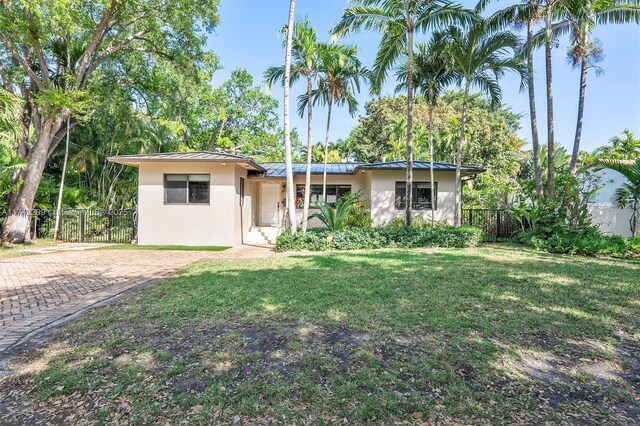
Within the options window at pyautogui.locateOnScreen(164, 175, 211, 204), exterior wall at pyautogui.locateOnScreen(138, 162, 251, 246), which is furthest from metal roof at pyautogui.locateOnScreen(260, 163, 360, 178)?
window at pyautogui.locateOnScreen(164, 175, 211, 204)

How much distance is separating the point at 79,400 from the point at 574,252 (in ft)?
39.5

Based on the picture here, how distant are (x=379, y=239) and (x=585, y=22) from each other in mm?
9940

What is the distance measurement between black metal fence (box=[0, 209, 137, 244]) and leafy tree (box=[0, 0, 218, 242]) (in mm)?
1270

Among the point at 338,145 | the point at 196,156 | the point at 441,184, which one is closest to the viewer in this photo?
the point at 196,156

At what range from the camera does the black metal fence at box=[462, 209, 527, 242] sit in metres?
14.1

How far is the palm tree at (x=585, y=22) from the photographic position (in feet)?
36.4

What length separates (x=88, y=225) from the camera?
46.5 feet

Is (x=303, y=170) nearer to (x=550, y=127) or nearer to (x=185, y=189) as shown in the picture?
(x=185, y=189)

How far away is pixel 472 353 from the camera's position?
328 centimetres

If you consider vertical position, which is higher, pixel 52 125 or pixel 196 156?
pixel 52 125

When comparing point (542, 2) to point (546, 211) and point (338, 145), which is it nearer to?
point (546, 211)

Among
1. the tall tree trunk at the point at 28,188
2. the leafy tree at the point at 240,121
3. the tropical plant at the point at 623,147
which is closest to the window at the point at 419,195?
the tropical plant at the point at 623,147

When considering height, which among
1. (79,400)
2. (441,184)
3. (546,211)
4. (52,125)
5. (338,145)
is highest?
(338,145)

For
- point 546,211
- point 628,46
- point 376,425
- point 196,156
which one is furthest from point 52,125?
point 628,46
